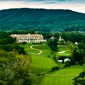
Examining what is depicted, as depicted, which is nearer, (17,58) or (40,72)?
(17,58)

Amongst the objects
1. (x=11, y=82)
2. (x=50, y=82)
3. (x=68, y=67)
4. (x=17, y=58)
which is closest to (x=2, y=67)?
(x=11, y=82)

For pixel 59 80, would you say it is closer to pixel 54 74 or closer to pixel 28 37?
pixel 54 74

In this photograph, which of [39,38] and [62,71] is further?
[39,38]

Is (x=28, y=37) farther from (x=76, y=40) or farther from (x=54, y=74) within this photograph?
(x=54, y=74)

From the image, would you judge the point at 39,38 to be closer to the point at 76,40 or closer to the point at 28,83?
→ the point at 76,40

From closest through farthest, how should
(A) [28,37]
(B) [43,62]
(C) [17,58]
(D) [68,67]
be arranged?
(C) [17,58] < (D) [68,67] < (B) [43,62] < (A) [28,37]

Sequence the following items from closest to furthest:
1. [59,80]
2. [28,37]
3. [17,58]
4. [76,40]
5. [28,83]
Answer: [28,83] < [17,58] < [59,80] < [76,40] < [28,37]

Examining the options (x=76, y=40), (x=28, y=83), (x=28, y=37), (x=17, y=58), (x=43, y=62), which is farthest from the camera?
(x=28, y=37)

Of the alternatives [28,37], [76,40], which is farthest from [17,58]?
[28,37]

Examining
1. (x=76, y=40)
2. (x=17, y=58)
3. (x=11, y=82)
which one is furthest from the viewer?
(x=76, y=40)
